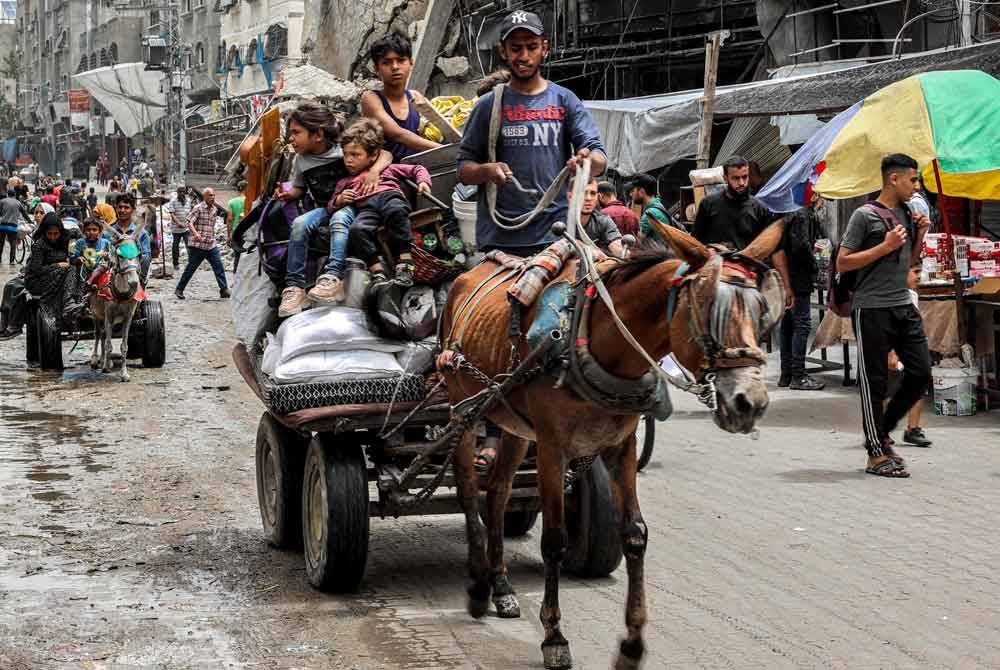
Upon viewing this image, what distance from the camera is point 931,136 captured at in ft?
36.8

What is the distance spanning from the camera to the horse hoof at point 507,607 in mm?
6062

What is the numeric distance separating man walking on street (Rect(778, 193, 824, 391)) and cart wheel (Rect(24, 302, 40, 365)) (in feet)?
29.4

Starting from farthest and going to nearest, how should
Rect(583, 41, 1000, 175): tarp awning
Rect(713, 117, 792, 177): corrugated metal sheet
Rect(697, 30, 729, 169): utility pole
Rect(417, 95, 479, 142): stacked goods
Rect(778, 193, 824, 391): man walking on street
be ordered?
Rect(713, 117, 792, 177): corrugated metal sheet < Rect(697, 30, 729, 169): utility pole < Rect(583, 41, 1000, 175): tarp awning < Rect(778, 193, 824, 391): man walking on street < Rect(417, 95, 479, 142): stacked goods

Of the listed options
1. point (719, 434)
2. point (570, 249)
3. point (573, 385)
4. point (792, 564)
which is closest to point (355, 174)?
point (570, 249)

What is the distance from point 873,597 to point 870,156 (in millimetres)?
6199

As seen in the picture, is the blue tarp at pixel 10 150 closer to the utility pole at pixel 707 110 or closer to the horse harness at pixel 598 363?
the utility pole at pixel 707 110

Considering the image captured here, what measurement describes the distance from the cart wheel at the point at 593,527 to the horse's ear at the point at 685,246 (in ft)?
7.00

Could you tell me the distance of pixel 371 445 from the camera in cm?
661

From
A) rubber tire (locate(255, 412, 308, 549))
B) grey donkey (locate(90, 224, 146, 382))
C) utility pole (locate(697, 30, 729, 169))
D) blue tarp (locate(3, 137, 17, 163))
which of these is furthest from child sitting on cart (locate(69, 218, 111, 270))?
blue tarp (locate(3, 137, 17, 163))

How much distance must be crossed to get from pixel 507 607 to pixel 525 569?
0.87m

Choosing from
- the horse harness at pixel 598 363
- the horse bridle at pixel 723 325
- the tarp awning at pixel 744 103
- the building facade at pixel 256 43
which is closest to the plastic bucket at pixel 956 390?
the tarp awning at pixel 744 103

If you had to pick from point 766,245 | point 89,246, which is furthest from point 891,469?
point 89,246

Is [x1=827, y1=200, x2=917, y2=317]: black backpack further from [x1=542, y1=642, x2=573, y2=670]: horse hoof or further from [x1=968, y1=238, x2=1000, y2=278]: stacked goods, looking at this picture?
[x1=542, y1=642, x2=573, y2=670]: horse hoof

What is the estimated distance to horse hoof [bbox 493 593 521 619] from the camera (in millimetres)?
6062
